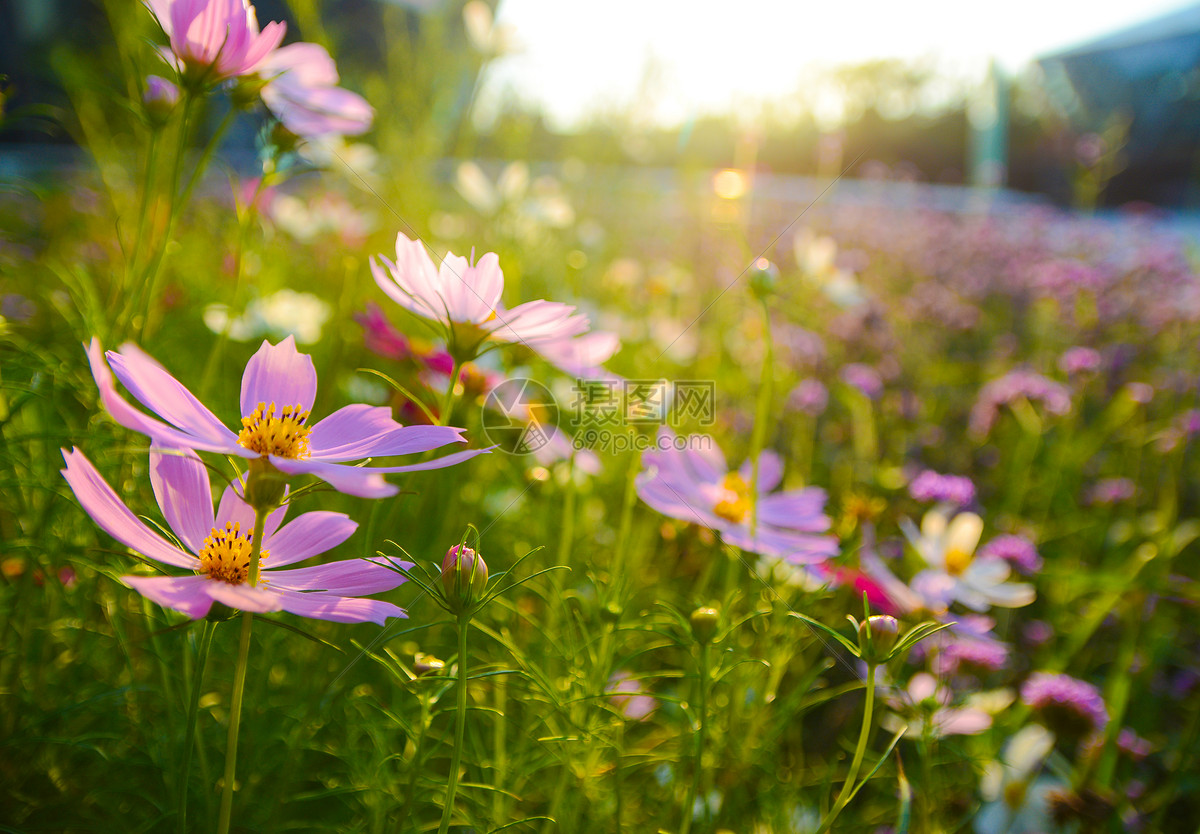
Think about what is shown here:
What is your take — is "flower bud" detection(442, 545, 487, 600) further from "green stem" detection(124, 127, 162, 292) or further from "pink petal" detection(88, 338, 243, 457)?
"green stem" detection(124, 127, 162, 292)

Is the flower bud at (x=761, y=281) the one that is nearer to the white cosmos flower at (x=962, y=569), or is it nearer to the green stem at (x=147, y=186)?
the white cosmos flower at (x=962, y=569)

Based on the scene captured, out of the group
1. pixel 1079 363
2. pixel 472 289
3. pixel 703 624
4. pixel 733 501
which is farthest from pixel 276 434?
pixel 1079 363

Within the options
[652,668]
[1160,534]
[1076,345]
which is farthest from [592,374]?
[1076,345]

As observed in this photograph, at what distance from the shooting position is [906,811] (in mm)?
344

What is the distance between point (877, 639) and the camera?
327mm

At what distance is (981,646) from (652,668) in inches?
11.8

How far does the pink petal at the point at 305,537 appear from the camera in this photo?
0.32 metres

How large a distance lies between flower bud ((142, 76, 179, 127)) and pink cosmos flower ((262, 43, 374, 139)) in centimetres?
6

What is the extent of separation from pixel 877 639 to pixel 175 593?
27cm

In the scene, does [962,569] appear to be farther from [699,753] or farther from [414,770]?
[414,770]

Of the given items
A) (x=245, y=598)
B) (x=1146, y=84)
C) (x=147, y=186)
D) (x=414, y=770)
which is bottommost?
(x=414, y=770)

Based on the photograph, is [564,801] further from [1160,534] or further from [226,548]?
[1160,534]

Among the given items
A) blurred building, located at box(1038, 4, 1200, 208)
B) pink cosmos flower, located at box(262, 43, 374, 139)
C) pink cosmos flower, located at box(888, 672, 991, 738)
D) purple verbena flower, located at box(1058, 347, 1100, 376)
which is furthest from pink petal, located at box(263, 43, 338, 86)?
blurred building, located at box(1038, 4, 1200, 208)

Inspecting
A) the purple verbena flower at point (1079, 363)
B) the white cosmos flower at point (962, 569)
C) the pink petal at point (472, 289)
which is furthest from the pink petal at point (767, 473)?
the purple verbena flower at point (1079, 363)
